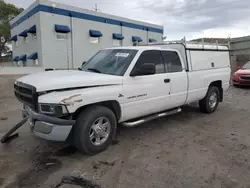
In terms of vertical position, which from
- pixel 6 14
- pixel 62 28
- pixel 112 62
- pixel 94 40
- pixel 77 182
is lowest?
pixel 77 182

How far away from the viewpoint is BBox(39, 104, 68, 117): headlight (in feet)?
10.8

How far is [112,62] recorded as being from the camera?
4574 millimetres

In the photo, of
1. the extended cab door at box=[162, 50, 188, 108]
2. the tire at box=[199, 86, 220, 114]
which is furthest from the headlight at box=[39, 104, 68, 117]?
the tire at box=[199, 86, 220, 114]

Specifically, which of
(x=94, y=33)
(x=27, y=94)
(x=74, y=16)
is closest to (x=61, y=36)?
(x=74, y=16)

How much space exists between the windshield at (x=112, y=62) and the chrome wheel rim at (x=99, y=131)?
99cm

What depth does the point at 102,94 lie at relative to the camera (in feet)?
12.3

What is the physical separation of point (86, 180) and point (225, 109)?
5.94m

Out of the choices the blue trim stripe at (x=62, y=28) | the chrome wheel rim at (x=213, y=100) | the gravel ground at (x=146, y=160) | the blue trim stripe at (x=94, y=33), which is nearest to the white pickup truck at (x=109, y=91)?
the gravel ground at (x=146, y=160)

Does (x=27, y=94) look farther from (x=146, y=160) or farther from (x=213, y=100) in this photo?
(x=213, y=100)

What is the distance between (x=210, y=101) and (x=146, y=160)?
13.1 ft

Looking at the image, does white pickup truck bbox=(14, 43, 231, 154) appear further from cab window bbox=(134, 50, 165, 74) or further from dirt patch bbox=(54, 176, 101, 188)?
dirt patch bbox=(54, 176, 101, 188)

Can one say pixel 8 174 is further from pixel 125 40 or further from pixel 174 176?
pixel 125 40

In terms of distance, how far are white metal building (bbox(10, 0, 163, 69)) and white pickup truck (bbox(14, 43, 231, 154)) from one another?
1271 centimetres

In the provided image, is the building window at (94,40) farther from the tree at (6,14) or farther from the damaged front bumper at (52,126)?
the tree at (6,14)
